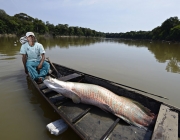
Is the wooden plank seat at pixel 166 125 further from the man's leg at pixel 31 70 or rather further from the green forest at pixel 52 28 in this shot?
the green forest at pixel 52 28

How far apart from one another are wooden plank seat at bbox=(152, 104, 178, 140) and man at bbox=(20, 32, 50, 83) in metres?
4.44

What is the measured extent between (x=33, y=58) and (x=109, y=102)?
13.9 ft

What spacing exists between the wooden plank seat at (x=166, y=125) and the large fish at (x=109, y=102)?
1.07 ft

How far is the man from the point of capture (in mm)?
5277

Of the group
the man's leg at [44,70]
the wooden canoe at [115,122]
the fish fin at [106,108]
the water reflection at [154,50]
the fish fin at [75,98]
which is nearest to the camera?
the wooden canoe at [115,122]

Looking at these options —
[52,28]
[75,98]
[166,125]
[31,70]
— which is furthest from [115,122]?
[52,28]

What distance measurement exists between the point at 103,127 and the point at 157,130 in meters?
1.10

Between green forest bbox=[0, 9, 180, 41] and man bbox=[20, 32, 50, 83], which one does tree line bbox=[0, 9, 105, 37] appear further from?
man bbox=[20, 32, 50, 83]

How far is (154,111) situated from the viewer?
127 inches

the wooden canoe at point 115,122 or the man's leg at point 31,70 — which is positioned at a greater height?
the man's leg at point 31,70

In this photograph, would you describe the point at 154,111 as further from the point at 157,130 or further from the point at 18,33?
the point at 18,33

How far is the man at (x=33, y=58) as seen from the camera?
5277 millimetres

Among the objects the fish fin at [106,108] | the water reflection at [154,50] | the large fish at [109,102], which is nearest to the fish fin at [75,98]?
the large fish at [109,102]

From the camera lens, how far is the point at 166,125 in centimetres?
243
